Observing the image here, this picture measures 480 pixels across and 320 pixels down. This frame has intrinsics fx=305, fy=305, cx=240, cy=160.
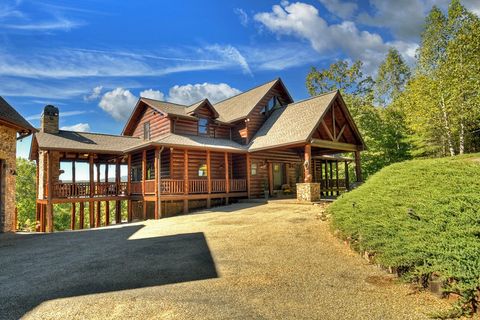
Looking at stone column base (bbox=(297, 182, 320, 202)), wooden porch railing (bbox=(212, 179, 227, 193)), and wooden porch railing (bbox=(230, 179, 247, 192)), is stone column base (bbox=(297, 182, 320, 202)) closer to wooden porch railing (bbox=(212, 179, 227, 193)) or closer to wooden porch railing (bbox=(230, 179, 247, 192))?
wooden porch railing (bbox=(230, 179, 247, 192))

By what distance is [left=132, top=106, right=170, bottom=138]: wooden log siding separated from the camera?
22.1 m

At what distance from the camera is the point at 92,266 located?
24.8ft

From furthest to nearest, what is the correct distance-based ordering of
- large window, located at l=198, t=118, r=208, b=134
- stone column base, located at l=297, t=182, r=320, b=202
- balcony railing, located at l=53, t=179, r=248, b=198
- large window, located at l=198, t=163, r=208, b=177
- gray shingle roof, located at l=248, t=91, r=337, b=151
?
large window, located at l=198, t=118, r=208, b=134 < large window, located at l=198, t=163, r=208, b=177 < gray shingle roof, located at l=248, t=91, r=337, b=151 < balcony railing, located at l=53, t=179, r=248, b=198 < stone column base, located at l=297, t=182, r=320, b=202

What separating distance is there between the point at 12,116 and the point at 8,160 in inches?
80.1

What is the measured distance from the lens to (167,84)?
31.8 meters

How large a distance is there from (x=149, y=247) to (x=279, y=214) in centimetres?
629

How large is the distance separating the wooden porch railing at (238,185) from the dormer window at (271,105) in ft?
21.9

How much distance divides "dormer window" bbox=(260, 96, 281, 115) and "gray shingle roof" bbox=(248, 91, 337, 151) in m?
0.96

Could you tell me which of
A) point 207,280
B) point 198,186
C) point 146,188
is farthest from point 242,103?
point 207,280

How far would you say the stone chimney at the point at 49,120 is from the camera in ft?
71.3

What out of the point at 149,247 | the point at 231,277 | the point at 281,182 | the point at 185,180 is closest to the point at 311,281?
the point at 231,277

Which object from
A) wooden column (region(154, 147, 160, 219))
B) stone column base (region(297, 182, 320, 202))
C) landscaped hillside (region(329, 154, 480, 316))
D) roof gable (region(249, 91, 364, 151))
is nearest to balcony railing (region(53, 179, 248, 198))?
wooden column (region(154, 147, 160, 219))

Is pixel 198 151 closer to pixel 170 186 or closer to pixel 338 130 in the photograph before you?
pixel 170 186

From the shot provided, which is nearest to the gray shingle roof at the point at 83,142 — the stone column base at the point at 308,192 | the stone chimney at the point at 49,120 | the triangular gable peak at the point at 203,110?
the stone chimney at the point at 49,120
